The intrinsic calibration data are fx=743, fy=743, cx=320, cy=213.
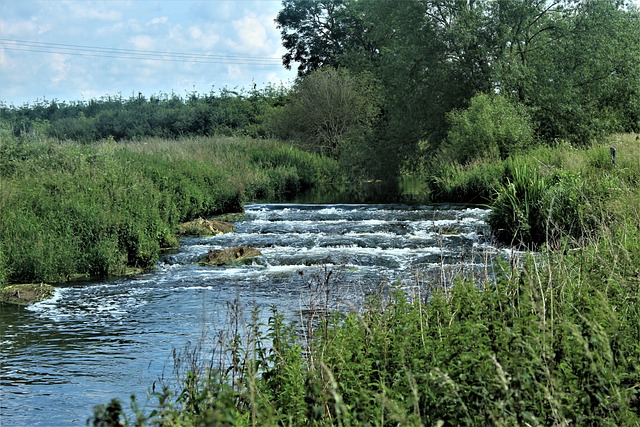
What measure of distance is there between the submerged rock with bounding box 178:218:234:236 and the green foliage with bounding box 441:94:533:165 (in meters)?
10.7

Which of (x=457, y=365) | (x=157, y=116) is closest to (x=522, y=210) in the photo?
(x=457, y=365)

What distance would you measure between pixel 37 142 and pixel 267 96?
3489 cm

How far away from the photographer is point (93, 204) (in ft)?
50.4

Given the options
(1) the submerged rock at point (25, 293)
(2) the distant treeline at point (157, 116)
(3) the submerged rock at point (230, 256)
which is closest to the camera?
(1) the submerged rock at point (25, 293)

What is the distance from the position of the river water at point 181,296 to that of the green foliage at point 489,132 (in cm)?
660

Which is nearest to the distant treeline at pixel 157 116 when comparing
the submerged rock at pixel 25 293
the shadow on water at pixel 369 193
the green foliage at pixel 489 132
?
the shadow on water at pixel 369 193

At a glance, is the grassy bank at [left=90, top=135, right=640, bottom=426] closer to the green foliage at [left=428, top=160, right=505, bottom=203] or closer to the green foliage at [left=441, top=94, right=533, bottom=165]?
the green foliage at [left=428, top=160, right=505, bottom=203]

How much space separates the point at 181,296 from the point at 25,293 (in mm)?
2519

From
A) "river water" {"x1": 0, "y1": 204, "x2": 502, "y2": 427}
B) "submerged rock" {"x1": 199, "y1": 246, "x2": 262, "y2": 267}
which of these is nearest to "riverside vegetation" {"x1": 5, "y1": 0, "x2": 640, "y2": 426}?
"river water" {"x1": 0, "y1": 204, "x2": 502, "y2": 427}

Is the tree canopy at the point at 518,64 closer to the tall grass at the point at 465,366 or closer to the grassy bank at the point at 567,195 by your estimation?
the grassy bank at the point at 567,195

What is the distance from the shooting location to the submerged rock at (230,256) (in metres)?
15.1

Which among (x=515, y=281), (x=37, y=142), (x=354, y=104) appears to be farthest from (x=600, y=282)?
(x=354, y=104)

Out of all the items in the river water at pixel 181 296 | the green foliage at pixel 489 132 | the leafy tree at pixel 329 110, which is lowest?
the river water at pixel 181 296

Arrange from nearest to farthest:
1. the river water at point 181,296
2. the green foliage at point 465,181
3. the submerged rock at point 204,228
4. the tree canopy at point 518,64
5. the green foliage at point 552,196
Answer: the river water at point 181,296 < the green foliage at point 552,196 < the submerged rock at point 204,228 < the green foliage at point 465,181 < the tree canopy at point 518,64
